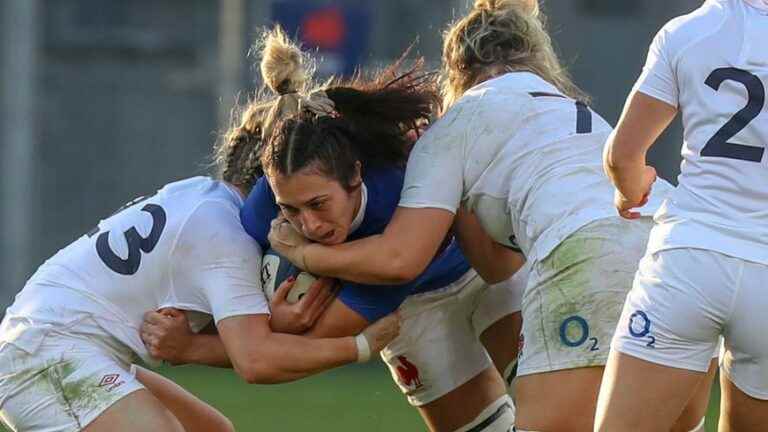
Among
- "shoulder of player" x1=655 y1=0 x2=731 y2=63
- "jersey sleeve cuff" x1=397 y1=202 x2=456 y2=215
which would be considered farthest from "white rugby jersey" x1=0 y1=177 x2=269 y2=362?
"shoulder of player" x1=655 y1=0 x2=731 y2=63

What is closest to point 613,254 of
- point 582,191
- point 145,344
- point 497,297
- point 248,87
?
point 582,191

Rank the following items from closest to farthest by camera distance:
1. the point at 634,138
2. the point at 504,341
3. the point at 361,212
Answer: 1. the point at 634,138
2. the point at 361,212
3. the point at 504,341

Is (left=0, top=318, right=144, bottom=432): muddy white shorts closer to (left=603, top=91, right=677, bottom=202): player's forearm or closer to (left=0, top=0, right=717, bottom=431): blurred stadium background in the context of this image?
(left=603, top=91, right=677, bottom=202): player's forearm

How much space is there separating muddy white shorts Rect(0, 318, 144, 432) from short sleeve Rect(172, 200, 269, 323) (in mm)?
296

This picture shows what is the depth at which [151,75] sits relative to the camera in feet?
52.5

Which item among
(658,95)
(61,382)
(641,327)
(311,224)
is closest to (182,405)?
(61,382)

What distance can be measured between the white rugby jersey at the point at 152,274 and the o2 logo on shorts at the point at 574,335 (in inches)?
34.9

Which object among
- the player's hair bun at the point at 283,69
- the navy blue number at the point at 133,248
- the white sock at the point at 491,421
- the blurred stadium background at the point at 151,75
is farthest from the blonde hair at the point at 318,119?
the blurred stadium background at the point at 151,75

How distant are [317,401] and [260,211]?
17.4ft

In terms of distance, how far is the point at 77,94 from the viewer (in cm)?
1529

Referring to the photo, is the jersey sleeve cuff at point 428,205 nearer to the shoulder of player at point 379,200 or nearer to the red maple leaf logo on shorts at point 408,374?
the shoulder of player at point 379,200

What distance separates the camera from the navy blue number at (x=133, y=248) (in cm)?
477

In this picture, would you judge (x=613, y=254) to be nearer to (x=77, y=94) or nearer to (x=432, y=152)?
(x=432, y=152)

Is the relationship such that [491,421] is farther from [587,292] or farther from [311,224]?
[311,224]
